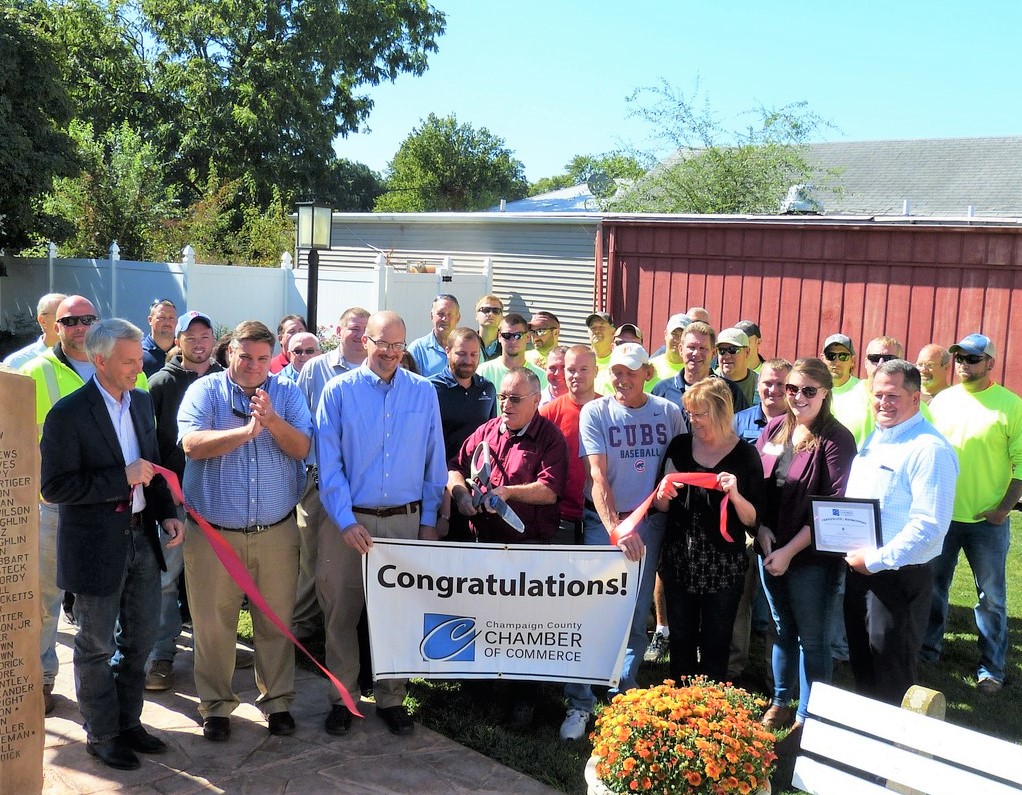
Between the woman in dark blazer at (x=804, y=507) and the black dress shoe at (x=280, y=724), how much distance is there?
2.51 meters

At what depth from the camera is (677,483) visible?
4.96 m

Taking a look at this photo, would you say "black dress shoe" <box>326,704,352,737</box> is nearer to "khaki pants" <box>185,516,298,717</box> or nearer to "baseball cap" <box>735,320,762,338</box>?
"khaki pants" <box>185,516,298,717</box>

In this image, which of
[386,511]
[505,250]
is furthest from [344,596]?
[505,250]

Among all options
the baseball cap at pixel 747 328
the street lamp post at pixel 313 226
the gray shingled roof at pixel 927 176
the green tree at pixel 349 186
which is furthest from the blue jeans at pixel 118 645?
the gray shingled roof at pixel 927 176

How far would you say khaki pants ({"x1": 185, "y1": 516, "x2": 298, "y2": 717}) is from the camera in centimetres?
494

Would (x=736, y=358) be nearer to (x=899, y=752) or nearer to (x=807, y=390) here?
(x=807, y=390)

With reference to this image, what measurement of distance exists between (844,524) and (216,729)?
3302 millimetres

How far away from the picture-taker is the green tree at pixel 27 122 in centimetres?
2178

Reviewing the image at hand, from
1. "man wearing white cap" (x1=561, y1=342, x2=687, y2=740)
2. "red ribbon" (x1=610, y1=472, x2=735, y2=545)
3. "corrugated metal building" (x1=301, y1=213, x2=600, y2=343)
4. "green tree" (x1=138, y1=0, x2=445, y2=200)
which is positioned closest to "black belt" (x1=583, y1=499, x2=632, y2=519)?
"man wearing white cap" (x1=561, y1=342, x2=687, y2=740)

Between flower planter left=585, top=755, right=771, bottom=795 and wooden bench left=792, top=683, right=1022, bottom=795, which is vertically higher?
wooden bench left=792, top=683, right=1022, bottom=795

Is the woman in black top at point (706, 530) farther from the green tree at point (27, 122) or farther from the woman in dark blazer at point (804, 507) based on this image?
the green tree at point (27, 122)

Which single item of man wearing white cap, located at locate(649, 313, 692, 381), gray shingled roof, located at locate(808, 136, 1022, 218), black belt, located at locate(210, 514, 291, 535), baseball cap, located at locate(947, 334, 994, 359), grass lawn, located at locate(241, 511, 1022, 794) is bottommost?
grass lawn, located at locate(241, 511, 1022, 794)

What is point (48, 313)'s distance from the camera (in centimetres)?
605

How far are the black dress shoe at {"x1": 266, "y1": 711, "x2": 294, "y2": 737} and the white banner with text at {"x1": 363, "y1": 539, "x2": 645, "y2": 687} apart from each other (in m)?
0.54
